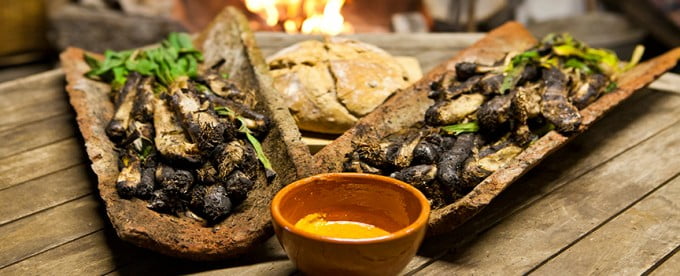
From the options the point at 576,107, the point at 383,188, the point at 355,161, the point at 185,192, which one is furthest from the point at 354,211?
the point at 576,107

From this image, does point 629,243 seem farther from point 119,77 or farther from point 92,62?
point 92,62

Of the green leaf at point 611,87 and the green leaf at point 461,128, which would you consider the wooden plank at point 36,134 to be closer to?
the green leaf at point 461,128

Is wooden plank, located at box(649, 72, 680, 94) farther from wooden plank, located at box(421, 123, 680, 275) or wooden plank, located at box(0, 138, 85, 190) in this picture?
wooden plank, located at box(0, 138, 85, 190)

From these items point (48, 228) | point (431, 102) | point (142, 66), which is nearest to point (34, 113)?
point (142, 66)

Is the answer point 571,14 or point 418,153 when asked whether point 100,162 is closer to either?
point 418,153

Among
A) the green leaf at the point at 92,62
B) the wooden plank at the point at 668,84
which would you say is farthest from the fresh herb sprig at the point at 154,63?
the wooden plank at the point at 668,84
